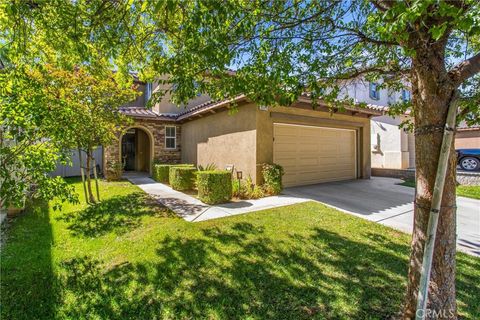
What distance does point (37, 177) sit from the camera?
3.40 m

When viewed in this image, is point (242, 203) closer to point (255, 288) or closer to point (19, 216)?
point (255, 288)

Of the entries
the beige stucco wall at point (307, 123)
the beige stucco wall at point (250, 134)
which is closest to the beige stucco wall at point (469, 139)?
the beige stucco wall at point (307, 123)

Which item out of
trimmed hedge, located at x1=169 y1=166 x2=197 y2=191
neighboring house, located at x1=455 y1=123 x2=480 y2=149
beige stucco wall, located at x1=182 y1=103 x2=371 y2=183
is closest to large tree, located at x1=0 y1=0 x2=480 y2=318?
beige stucco wall, located at x1=182 y1=103 x2=371 y2=183

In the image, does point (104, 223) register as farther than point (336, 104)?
Yes

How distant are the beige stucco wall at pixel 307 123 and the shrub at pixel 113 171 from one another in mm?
7836

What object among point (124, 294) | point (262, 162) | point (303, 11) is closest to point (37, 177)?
point (124, 294)

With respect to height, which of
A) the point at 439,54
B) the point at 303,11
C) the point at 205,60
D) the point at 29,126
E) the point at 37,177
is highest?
the point at 303,11

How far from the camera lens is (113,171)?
12211mm

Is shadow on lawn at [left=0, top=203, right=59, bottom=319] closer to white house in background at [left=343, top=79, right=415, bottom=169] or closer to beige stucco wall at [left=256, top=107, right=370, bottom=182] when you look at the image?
beige stucco wall at [left=256, top=107, right=370, bottom=182]

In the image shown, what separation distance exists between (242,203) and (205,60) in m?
5.16

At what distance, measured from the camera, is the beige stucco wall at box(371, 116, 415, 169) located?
1467 cm

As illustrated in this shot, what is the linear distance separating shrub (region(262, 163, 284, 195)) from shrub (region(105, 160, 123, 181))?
8.06 meters

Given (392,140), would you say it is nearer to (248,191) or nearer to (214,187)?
(248,191)

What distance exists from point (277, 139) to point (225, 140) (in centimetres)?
229
